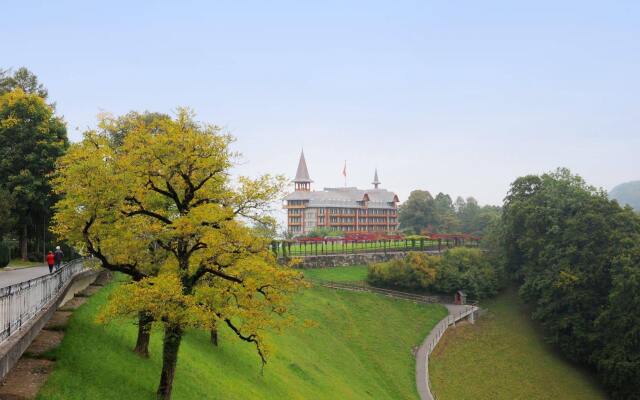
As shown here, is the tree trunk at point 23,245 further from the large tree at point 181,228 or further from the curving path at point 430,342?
the curving path at point 430,342

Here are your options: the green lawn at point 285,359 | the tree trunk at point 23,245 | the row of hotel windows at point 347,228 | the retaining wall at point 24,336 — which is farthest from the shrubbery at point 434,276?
the row of hotel windows at point 347,228

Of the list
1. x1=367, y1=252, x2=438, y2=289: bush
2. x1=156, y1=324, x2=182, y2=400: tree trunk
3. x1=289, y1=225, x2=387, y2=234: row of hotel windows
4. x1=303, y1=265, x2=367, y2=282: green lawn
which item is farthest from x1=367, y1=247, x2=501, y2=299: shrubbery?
x1=289, y1=225, x2=387, y2=234: row of hotel windows

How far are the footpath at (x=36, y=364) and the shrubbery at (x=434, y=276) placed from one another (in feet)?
151

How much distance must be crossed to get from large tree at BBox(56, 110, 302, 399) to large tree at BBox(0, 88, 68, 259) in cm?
2379

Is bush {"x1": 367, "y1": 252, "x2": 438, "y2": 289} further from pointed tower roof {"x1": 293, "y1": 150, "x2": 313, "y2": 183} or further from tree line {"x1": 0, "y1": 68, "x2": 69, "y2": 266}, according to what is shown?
pointed tower roof {"x1": 293, "y1": 150, "x2": 313, "y2": 183}

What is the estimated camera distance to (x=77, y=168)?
17.6m

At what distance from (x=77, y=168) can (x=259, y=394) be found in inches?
600

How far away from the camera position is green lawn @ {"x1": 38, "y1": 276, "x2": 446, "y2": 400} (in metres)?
18.5

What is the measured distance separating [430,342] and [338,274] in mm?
20051

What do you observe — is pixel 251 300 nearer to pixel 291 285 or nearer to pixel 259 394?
pixel 291 285

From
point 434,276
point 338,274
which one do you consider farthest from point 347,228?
point 434,276

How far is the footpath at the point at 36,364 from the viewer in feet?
48.7

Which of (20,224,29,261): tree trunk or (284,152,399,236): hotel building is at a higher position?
(284,152,399,236): hotel building

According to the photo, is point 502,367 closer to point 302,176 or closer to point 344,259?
point 344,259
